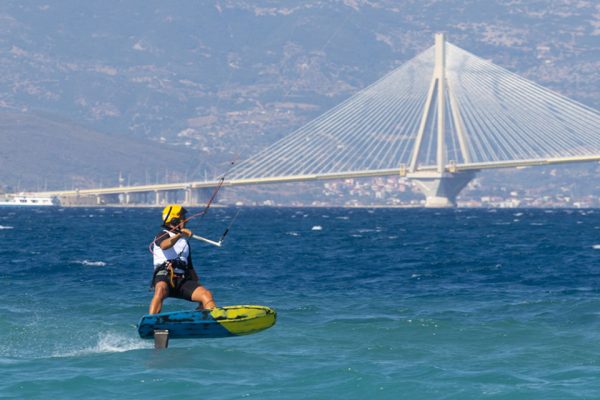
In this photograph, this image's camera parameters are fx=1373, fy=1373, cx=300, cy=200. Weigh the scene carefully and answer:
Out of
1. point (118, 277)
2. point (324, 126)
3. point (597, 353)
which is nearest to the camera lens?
point (597, 353)

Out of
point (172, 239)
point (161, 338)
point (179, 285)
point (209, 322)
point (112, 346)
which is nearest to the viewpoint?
point (172, 239)

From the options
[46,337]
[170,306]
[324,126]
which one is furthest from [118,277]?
[324,126]

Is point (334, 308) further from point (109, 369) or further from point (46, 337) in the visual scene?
point (109, 369)

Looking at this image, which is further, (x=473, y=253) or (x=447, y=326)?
(x=473, y=253)

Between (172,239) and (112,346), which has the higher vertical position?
(172,239)

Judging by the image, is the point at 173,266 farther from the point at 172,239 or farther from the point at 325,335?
the point at 325,335

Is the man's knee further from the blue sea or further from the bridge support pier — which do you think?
the bridge support pier

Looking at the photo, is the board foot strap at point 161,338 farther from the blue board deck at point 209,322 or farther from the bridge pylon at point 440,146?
the bridge pylon at point 440,146

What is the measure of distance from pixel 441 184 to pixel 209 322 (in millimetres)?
172178

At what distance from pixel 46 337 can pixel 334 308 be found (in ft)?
23.5

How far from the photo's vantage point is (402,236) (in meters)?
76.2

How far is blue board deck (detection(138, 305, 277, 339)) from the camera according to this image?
64.0 feet

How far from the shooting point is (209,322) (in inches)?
768

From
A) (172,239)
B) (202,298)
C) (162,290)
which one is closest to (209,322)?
(202,298)
